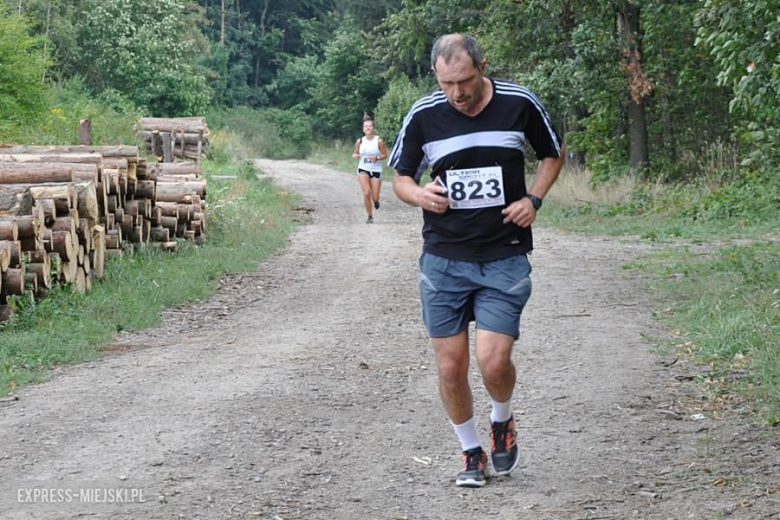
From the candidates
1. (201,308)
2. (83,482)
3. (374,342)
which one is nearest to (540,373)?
(374,342)

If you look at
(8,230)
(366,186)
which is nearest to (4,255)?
(8,230)

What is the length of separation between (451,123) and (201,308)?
270 inches

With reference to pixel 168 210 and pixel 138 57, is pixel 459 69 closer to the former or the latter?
pixel 168 210

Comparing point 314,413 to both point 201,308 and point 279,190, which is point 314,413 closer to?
point 201,308

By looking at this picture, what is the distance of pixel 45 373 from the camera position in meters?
8.28

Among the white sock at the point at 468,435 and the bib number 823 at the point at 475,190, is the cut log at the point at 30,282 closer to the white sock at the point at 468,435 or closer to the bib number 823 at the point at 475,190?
the white sock at the point at 468,435

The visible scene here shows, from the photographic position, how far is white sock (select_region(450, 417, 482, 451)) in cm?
539

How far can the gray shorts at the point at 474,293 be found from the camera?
5184 mm

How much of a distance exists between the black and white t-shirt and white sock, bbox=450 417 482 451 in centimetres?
83

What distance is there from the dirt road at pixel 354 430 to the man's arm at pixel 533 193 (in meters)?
1.27

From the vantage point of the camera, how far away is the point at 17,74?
71.5ft

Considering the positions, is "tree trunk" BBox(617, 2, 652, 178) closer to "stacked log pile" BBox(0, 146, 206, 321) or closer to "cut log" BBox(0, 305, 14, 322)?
"stacked log pile" BBox(0, 146, 206, 321)

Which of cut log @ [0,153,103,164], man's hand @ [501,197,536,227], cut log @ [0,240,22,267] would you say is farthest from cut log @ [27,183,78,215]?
man's hand @ [501,197,536,227]

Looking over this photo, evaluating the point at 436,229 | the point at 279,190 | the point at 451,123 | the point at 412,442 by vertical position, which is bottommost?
the point at 279,190
